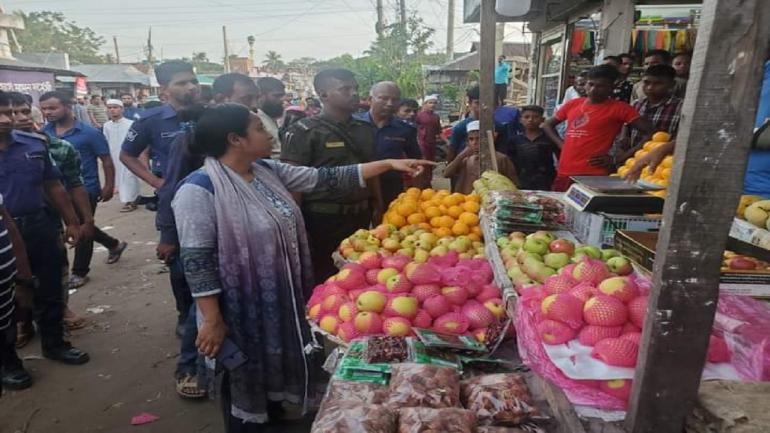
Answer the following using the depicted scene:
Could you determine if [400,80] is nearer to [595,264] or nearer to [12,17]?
[595,264]

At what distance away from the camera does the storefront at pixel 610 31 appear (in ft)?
22.6

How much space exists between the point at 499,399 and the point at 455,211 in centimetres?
214

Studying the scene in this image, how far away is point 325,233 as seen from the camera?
12.7 ft

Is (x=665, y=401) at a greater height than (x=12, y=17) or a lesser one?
lesser

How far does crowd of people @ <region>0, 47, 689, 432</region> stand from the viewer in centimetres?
233

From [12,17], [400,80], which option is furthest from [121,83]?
[400,80]

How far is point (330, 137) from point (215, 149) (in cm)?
154

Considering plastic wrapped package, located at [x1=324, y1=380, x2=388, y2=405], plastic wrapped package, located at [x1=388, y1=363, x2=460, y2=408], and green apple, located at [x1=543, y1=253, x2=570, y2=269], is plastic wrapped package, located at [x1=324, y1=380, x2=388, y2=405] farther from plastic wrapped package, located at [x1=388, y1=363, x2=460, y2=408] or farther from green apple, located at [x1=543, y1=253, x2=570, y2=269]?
green apple, located at [x1=543, y1=253, x2=570, y2=269]

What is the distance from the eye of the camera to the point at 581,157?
4.55 m

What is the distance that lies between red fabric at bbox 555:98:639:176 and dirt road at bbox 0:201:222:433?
3.81m

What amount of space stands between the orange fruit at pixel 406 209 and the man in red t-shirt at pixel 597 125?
1.91 meters

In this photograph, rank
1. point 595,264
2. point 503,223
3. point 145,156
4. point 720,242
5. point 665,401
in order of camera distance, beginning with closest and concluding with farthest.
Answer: point 720,242, point 665,401, point 595,264, point 503,223, point 145,156

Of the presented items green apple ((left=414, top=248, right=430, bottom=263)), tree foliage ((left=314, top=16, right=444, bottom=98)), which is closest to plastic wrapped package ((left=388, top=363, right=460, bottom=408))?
green apple ((left=414, top=248, right=430, bottom=263))

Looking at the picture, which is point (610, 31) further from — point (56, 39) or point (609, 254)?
point (56, 39)
